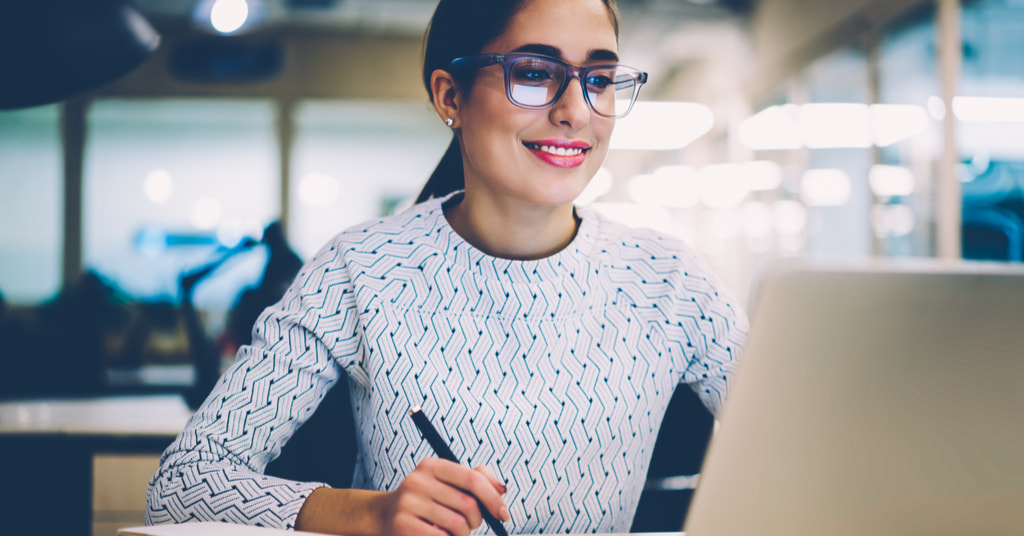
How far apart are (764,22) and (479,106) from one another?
6.01 metres

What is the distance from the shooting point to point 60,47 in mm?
1266

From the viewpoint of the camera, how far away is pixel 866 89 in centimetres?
→ 480

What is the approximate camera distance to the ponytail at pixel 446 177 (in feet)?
4.19

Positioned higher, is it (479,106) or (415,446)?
(479,106)

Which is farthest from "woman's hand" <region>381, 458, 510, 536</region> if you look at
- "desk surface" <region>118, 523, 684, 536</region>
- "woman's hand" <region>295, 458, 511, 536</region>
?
"desk surface" <region>118, 523, 684, 536</region>

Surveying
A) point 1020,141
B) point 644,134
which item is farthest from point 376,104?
point 1020,141

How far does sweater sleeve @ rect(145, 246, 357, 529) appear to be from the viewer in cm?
84

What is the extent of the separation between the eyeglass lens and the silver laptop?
0.59 metres

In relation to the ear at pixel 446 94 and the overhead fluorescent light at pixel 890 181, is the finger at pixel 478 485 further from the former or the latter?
the overhead fluorescent light at pixel 890 181

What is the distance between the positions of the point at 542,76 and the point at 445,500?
0.57m

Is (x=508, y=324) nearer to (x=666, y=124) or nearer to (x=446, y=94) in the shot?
(x=446, y=94)

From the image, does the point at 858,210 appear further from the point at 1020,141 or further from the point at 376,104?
the point at 376,104

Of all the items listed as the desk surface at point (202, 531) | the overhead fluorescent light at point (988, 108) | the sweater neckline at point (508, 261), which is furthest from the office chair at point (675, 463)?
the overhead fluorescent light at point (988, 108)

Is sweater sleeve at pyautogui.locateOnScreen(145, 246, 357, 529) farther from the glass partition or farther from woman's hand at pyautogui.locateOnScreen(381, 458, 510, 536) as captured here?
the glass partition
